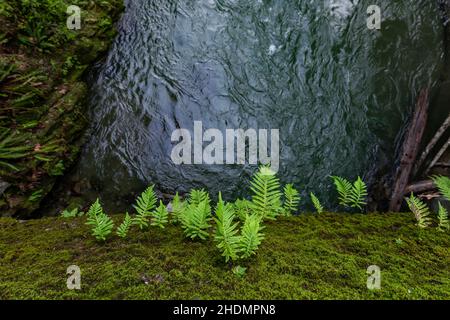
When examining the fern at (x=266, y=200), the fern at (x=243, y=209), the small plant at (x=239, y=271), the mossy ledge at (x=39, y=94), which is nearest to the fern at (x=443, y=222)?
the fern at (x=266, y=200)

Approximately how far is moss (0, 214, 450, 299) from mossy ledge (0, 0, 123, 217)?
2.36m

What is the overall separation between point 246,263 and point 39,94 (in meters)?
5.10

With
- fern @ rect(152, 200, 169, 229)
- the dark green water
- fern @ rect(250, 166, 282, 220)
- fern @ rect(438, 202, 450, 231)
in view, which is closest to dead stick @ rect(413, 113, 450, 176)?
the dark green water

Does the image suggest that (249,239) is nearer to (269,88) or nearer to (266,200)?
(266,200)

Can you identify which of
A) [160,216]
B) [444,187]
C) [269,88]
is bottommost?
[160,216]

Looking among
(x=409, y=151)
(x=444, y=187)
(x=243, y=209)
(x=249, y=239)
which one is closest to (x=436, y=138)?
(x=409, y=151)

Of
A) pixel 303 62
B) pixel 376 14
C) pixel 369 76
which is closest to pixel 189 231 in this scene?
pixel 303 62

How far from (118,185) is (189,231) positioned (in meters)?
3.53

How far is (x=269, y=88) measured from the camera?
646 centimetres

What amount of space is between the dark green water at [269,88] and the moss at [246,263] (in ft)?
9.04

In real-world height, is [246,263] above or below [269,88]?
below

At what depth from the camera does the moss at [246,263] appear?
93.0 inches

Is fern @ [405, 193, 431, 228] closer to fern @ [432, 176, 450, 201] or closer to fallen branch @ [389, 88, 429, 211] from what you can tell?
fern @ [432, 176, 450, 201]

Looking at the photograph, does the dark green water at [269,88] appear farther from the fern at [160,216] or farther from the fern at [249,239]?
the fern at [249,239]
